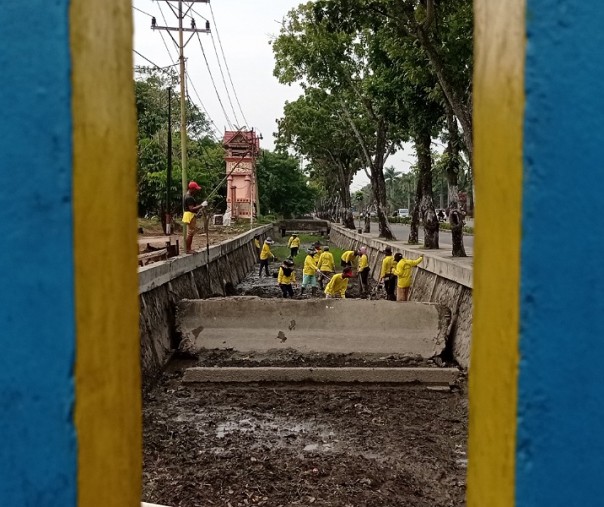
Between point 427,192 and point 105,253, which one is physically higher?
point 427,192

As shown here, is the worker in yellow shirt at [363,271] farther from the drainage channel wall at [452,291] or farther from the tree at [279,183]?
the tree at [279,183]

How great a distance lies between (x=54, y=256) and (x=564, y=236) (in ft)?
3.39

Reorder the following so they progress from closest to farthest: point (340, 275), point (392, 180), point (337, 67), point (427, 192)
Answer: point (340, 275) → point (427, 192) → point (337, 67) → point (392, 180)

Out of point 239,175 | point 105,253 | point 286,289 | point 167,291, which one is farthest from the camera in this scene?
point 239,175

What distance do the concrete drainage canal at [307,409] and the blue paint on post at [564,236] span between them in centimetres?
426

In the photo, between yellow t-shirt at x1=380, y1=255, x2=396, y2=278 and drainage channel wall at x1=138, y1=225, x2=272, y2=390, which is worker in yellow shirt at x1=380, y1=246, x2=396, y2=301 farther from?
drainage channel wall at x1=138, y1=225, x2=272, y2=390

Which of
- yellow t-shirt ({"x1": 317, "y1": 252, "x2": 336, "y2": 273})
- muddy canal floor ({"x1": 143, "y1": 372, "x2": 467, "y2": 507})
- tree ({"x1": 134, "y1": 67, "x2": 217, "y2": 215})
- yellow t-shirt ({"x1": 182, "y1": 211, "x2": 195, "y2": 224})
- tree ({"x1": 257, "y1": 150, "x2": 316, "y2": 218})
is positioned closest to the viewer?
muddy canal floor ({"x1": 143, "y1": 372, "x2": 467, "y2": 507})

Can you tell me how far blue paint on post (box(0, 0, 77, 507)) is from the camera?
3.89 feet

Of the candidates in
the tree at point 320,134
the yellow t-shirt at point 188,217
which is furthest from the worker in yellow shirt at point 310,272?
the tree at point 320,134

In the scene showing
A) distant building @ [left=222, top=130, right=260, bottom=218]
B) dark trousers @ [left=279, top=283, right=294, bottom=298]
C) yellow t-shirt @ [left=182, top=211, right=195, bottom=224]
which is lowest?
dark trousers @ [left=279, top=283, right=294, bottom=298]

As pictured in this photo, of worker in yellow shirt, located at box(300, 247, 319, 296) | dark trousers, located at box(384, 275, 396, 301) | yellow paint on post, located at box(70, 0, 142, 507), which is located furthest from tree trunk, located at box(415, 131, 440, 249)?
yellow paint on post, located at box(70, 0, 142, 507)

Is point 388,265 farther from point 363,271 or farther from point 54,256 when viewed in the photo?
point 54,256

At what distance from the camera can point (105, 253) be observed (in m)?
1.29

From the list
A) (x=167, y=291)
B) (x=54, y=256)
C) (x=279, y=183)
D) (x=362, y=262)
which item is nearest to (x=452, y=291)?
(x=362, y=262)
